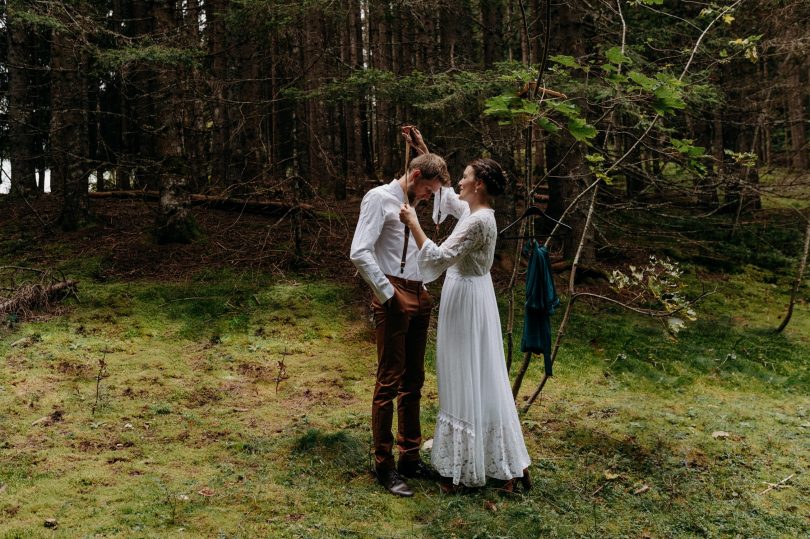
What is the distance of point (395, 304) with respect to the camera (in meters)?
4.24

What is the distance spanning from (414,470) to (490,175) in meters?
2.14

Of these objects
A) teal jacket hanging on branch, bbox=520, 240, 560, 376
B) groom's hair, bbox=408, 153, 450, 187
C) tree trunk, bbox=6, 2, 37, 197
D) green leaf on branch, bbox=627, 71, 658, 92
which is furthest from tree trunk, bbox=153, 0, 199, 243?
green leaf on branch, bbox=627, 71, 658, 92

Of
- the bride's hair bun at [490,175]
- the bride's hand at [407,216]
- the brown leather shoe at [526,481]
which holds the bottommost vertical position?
the brown leather shoe at [526,481]

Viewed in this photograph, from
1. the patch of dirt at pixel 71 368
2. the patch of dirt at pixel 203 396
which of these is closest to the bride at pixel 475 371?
the patch of dirt at pixel 203 396

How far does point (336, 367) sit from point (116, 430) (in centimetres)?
237

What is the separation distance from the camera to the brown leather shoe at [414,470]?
4594 millimetres

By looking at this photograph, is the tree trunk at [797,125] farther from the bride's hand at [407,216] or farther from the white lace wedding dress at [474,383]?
the bride's hand at [407,216]

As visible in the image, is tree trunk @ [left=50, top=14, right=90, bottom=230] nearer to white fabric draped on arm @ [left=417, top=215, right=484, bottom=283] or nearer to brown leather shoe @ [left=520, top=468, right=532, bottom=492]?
white fabric draped on arm @ [left=417, top=215, right=484, bottom=283]

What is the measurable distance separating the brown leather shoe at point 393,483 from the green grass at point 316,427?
0.21 feet

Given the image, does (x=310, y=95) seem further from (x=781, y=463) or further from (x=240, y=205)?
(x=781, y=463)

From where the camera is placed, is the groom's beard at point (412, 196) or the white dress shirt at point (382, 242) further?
the groom's beard at point (412, 196)

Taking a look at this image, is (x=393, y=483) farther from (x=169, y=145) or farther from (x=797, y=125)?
(x=797, y=125)

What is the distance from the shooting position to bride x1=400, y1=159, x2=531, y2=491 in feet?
14.2

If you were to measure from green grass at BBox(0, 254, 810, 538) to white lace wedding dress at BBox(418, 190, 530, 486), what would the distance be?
0.22m
